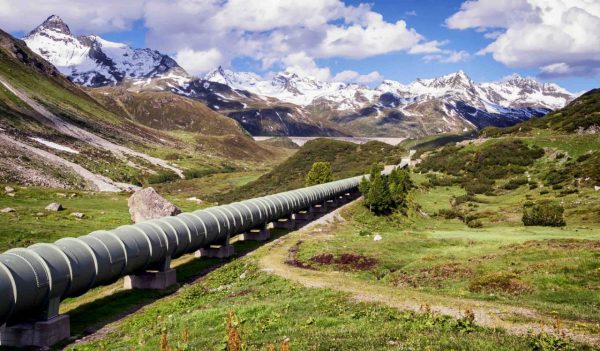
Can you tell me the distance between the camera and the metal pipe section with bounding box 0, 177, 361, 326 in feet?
73.2

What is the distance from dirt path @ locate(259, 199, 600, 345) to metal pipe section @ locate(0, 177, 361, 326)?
6.18m

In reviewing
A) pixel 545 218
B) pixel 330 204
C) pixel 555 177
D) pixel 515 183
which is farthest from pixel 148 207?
pixel 555 177

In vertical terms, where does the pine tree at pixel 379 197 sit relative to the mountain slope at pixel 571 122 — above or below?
below

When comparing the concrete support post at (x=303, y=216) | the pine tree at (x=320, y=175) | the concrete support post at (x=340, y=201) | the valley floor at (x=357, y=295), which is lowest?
the valley floor at (x=357, y=295)

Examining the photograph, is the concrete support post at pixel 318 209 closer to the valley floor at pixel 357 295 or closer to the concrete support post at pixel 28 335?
the valley floor at pixel 357 295

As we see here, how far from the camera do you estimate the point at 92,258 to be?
27016 mm

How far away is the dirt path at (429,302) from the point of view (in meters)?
19.3

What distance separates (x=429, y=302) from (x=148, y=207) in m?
38.3

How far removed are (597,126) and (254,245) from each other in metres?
118

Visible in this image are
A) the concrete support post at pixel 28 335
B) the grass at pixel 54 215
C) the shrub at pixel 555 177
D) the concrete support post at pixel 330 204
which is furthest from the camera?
the shrub at pixel 555 177

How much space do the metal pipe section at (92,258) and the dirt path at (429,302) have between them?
243 inches

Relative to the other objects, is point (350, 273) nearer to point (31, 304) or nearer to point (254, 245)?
point (254, 245)

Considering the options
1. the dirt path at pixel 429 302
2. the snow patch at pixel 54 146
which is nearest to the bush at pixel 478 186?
the dirt path at pixel 429 302

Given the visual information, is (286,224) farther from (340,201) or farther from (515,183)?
(515,183)
